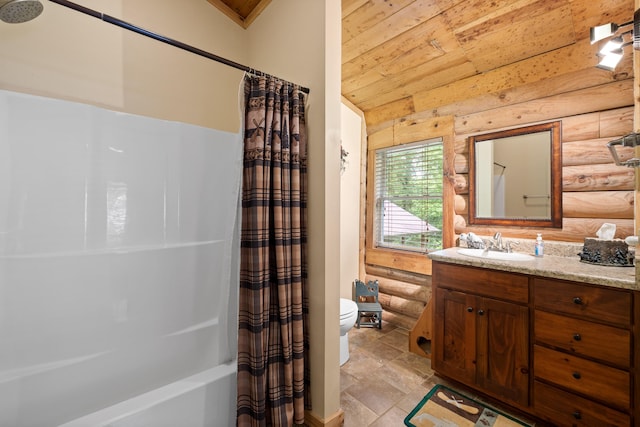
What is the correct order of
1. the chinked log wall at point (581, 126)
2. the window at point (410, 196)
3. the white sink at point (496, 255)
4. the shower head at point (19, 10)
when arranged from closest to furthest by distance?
the shower head at point (19, 10), the chinked log wall at point (581, 126), the white sink at point (496, 255), the window at point (410, 196)

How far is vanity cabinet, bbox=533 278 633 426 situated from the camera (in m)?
1.28

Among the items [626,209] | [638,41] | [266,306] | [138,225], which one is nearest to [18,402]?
[138,225]

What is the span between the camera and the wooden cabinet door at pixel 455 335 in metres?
1.77

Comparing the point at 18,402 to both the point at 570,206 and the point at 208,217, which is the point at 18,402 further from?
the point at 570,206

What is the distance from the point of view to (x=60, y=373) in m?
1.24

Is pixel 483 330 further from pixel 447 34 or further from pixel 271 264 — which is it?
pixel 447 34

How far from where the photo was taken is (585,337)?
4.49ft

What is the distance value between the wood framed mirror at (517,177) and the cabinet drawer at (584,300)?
28.6 inches

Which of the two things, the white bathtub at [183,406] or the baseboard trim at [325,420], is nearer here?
the white bathtub at [183,406]

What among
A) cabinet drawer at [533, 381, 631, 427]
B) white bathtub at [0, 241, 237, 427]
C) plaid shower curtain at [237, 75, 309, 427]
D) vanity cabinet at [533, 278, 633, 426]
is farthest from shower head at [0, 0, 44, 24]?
cabinet drawer at [533, 381, 631, 427]

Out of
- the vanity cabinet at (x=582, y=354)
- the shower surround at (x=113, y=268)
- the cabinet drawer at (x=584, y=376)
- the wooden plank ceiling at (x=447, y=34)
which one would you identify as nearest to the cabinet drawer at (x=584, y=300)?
the vanity cabinet at (x=582, y=354)

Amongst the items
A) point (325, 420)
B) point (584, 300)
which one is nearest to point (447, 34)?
point (584, 300)

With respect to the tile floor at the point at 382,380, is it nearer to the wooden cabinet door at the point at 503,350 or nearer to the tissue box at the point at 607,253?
the wooden cabinet door at the point at 503,350

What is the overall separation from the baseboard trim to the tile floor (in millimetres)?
66
